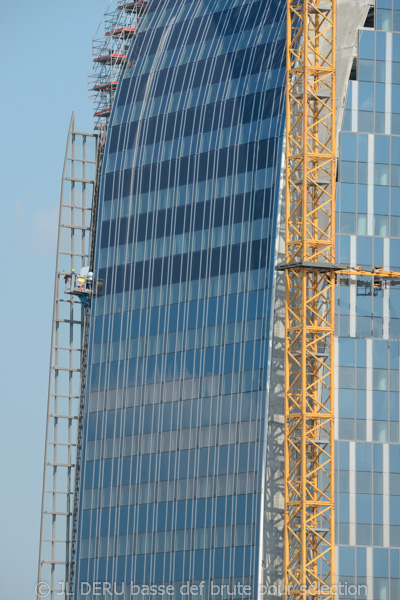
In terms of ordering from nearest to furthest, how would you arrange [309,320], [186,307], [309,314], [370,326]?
[309,320] → [309,314] → [370,326] → [186,307]

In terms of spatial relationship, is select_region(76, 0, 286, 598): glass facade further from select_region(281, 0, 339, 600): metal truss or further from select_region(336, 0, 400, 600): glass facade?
select_region(336, 0, 400, 600): glass facade

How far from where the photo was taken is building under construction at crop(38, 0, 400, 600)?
14488 cm

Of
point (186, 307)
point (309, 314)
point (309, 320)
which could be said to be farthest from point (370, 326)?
point (186, 307)

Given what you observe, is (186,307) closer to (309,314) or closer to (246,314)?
(246,314)

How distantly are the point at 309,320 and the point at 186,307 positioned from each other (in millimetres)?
17192

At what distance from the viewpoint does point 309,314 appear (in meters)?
148

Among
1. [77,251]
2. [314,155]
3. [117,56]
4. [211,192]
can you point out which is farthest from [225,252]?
[117,56]

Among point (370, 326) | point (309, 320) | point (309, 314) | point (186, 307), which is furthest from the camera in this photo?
point (186, 307)

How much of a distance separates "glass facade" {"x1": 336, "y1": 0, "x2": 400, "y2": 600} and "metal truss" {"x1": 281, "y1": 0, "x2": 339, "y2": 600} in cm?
252

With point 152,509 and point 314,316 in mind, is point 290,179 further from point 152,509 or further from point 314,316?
point 152,509

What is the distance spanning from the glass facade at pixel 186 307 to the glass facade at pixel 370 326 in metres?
7.16

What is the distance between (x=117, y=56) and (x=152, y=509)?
184 feet

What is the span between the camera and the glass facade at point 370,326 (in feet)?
482

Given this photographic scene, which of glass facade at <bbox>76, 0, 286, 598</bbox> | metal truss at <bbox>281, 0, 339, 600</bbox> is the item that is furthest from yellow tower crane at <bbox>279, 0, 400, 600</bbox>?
glass facade at <bbox>76, 0, 286, 598</bbox>
